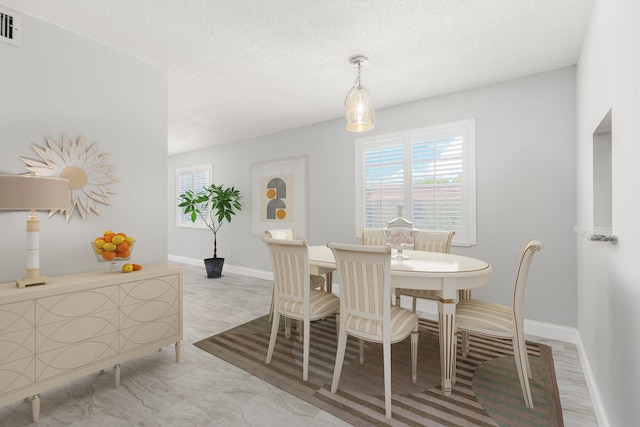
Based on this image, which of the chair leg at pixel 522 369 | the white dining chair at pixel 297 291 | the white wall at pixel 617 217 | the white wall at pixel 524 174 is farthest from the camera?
the white wall at pixel 524 174

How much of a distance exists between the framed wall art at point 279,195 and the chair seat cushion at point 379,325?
3046mm

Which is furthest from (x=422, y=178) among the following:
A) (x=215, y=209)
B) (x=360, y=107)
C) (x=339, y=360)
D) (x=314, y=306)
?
(x=215, y=209)

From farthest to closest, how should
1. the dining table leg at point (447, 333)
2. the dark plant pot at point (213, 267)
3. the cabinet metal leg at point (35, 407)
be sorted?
the dark plant pot at point (213, 267), the dining table leg at point (447, 333), the cabinet metal leg at point (35, 407)

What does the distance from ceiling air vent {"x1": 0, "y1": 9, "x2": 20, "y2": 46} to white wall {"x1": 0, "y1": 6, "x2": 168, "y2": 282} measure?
4 centimetres

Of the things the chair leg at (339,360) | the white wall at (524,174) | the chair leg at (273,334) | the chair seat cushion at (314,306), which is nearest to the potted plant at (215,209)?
the white wall at (524,174)

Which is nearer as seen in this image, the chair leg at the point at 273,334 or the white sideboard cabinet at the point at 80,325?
the white sideboard cabinet at the point at 80,325

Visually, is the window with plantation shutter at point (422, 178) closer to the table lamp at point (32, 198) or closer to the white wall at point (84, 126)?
the white wall at point (84, 126)

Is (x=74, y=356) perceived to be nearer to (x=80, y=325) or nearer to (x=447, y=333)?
(x=80, y=325)

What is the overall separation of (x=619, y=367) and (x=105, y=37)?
13.3ft

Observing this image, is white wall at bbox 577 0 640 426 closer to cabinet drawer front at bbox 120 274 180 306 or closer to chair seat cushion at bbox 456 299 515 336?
chair seat cushion at bbox 456 299 515 336

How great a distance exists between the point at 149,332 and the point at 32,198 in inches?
47.4

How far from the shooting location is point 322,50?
2666 millimetres

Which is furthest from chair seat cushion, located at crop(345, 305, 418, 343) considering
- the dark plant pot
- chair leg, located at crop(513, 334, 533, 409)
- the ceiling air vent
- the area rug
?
the dark plant pot

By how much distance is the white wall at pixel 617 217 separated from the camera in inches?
51.2
